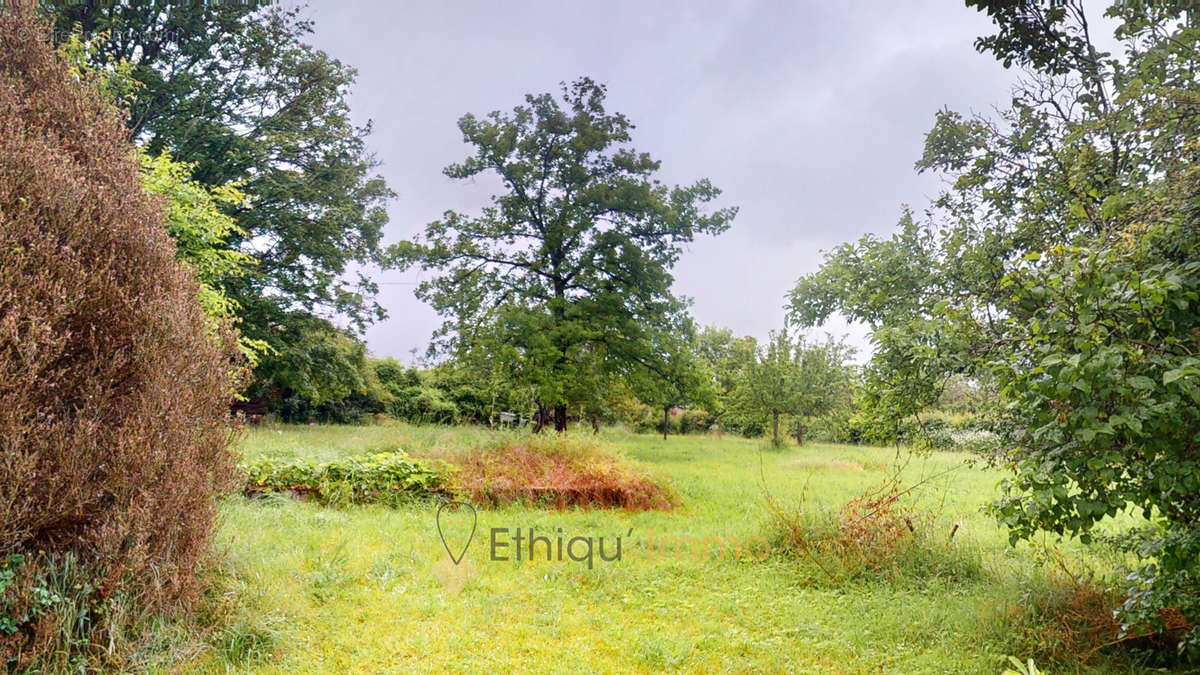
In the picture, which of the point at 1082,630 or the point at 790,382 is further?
the point at 790,382

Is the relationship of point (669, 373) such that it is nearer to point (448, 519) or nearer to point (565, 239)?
point (565, 239)

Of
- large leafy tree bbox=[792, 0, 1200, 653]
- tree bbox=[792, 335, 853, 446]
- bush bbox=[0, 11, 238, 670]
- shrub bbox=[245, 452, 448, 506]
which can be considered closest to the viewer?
large leafy tree bbox=[792, 0, 1200, 653]

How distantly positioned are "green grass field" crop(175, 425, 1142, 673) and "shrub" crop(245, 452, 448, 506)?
18.7 inches

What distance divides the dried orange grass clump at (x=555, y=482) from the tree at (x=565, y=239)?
5.56 meters

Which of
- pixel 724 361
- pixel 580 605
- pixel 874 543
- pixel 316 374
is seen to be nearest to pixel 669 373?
pixel 874 543

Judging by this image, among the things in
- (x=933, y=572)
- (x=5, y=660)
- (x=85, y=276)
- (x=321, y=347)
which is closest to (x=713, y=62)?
(x=933, y=572)

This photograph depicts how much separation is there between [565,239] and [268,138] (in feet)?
27.8

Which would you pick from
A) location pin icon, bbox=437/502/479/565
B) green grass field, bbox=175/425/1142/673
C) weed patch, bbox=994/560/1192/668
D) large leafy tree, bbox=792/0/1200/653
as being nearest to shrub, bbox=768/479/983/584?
green grass field, bbox=175/425/1142/673

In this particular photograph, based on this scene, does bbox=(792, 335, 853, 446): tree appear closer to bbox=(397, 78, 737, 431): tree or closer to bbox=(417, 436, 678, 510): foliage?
bbox=(397, 78, 737, 431): tree

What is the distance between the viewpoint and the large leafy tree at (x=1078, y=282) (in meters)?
2.42

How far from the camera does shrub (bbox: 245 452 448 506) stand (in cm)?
722

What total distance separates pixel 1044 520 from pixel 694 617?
2.61 metres

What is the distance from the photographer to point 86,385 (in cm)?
311

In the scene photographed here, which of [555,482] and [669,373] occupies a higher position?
[669,373]
